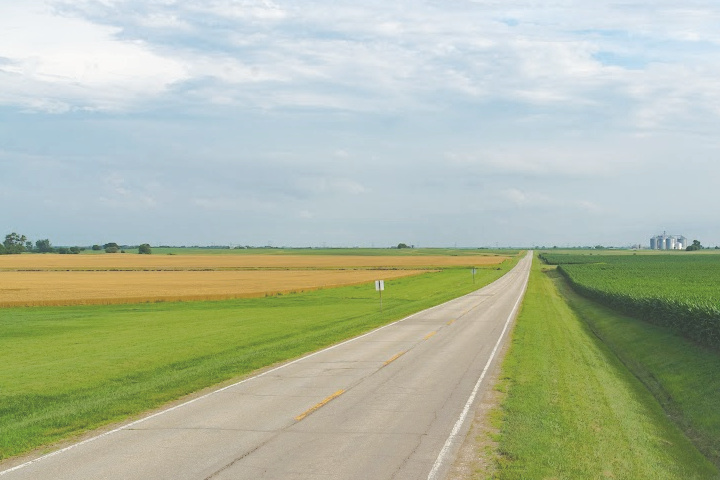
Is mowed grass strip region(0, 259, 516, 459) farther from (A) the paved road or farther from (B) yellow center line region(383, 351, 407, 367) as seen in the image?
(B) yellow center line region(383, 351, 407, 367)

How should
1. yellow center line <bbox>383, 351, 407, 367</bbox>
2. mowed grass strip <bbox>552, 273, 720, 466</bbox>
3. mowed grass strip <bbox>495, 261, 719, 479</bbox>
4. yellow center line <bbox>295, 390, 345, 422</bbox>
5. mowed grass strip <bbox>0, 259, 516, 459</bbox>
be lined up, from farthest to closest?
yellow center line <bbox>383, 351, 407, 367</bbox> < mowed grass strip <bbox>552, 273, 720, 466</bbox> < mowed grass strip <bbox>0, 259, 516, 459</bbox> < yellow center line <bbox>295, 390, 345, 422</bbox> < mowed grass strip <bbox>495, 261, 719, 479</bbox>

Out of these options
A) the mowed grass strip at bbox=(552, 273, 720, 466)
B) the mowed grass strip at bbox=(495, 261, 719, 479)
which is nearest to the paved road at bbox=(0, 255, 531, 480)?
the mowed grass strip at bbox=(495, 261, 719, 479)

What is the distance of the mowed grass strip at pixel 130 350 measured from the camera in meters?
16.7

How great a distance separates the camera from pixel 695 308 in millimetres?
28438

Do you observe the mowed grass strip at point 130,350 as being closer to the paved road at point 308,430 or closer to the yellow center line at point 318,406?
the paved road at point 308,430

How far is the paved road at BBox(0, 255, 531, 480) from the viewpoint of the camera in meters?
11.7

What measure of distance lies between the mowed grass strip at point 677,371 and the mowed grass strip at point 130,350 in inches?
490

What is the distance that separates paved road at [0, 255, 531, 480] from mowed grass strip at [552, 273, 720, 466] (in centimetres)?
575

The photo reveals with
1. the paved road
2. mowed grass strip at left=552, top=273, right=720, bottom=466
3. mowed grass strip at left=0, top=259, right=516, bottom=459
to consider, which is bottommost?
mowed grass strip at left=552, top=273, right=720, bottom=466

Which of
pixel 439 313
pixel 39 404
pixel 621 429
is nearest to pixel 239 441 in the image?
pixel 39 404

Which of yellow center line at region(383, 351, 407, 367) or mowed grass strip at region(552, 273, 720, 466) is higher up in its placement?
yellow center line at region(383, 351, 407, 367)

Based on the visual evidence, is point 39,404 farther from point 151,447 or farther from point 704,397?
point 704,397

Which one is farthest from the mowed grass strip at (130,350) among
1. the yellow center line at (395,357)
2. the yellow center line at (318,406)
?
the yellow center line at (318,406)

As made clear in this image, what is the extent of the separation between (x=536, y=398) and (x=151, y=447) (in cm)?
968
